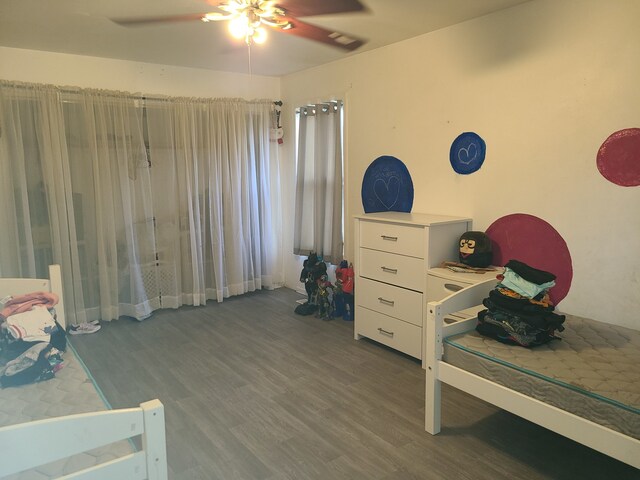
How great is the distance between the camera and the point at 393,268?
10.5ft

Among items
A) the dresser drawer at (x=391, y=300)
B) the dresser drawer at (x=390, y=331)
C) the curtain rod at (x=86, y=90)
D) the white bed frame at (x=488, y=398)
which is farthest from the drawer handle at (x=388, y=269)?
the curtain rod at (x=86, y=90)

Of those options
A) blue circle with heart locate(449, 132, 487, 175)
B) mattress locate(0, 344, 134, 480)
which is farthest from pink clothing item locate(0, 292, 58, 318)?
blue circle with heart locate(449, 132, 487, 175)

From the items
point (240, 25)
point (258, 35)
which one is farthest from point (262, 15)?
point (258, 35)

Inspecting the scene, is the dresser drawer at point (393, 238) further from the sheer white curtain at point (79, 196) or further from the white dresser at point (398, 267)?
the sheer white curtain at point (79, 196)

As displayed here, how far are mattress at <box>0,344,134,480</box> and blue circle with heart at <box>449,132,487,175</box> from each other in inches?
104

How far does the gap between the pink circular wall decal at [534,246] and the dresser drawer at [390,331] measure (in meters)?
0.77

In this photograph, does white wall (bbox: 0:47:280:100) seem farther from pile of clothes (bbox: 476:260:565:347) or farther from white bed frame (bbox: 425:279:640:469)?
pile of clothes (bbox: 476:260:565:347)

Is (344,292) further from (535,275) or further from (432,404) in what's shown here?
(535,275)

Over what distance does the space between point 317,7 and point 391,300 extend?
2027mm

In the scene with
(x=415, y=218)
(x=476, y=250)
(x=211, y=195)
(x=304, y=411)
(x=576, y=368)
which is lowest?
(x=304, y=411)

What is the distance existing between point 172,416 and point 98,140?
256 cm

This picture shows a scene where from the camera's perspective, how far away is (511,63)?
278 centimetres

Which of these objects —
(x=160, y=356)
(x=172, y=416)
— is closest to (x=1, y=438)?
(x=172, y=416)

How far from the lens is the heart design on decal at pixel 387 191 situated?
12.1 ft
